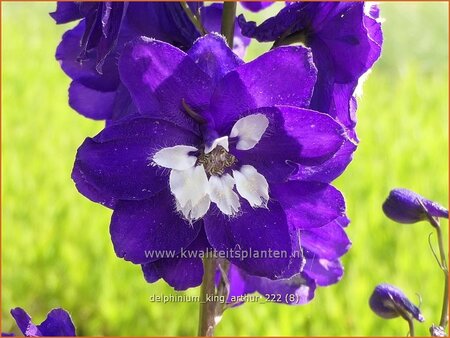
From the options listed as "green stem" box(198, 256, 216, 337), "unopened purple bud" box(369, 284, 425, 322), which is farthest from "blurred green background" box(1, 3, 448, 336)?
"green stem" box(198, 256, 216, 337)

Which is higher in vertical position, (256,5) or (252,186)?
(256,5)

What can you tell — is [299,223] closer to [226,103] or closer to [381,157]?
[226,103]

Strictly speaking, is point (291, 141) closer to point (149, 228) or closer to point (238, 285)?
point (149, 228)

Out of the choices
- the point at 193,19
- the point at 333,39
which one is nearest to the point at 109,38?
the point at 193,19

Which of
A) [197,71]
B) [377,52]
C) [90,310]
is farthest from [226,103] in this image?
[90,310]

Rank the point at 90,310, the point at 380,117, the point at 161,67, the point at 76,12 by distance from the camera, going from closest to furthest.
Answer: the point at 161,67 → the point at 76,12 → the point at 90,310 → the point at 380,117

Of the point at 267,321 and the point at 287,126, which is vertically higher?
the point at 287,126

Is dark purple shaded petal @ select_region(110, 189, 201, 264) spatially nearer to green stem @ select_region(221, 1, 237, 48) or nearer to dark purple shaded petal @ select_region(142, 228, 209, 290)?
dark purple shaded petal @ select_region(142, 228, 209, 290)
